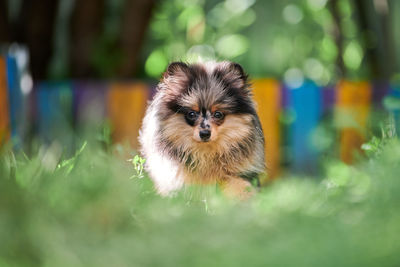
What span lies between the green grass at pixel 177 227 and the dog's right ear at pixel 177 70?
2.13ft

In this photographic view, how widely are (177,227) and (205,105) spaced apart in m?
A: 0.84

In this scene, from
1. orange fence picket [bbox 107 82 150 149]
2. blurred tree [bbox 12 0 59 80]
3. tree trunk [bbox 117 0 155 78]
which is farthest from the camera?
blurred tree [bbox 12 0 59 80]

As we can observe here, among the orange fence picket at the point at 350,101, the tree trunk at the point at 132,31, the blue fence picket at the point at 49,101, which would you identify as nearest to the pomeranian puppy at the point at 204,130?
the orange fence picket at the point at 350,101

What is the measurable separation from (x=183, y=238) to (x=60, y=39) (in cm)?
767

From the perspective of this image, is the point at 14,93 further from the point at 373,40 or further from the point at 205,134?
the point at 373,40

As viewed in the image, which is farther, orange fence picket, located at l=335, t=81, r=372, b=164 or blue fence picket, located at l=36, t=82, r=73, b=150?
blue fence picket, located at l=36, t=82, r=73, b=150

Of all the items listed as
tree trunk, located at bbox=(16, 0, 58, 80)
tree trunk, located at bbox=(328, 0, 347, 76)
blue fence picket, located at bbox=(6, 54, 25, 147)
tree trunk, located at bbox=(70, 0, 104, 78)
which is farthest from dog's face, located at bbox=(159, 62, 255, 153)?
tree trunk, located at bbox=(328, 0, 347, 76)

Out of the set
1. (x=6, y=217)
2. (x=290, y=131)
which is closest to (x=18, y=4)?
(x=290, y=131)

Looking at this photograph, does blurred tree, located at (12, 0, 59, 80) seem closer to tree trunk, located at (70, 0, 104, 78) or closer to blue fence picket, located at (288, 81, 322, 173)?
tree trunk, located at (70, 0, 104, 78)

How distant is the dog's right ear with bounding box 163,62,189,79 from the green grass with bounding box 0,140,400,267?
0.65m

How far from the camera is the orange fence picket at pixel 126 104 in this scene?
5.59 meters

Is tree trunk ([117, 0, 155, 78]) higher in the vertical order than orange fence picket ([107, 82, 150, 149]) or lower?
higher

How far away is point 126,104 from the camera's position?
568 centimetres

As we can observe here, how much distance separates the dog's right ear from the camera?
196 cm
